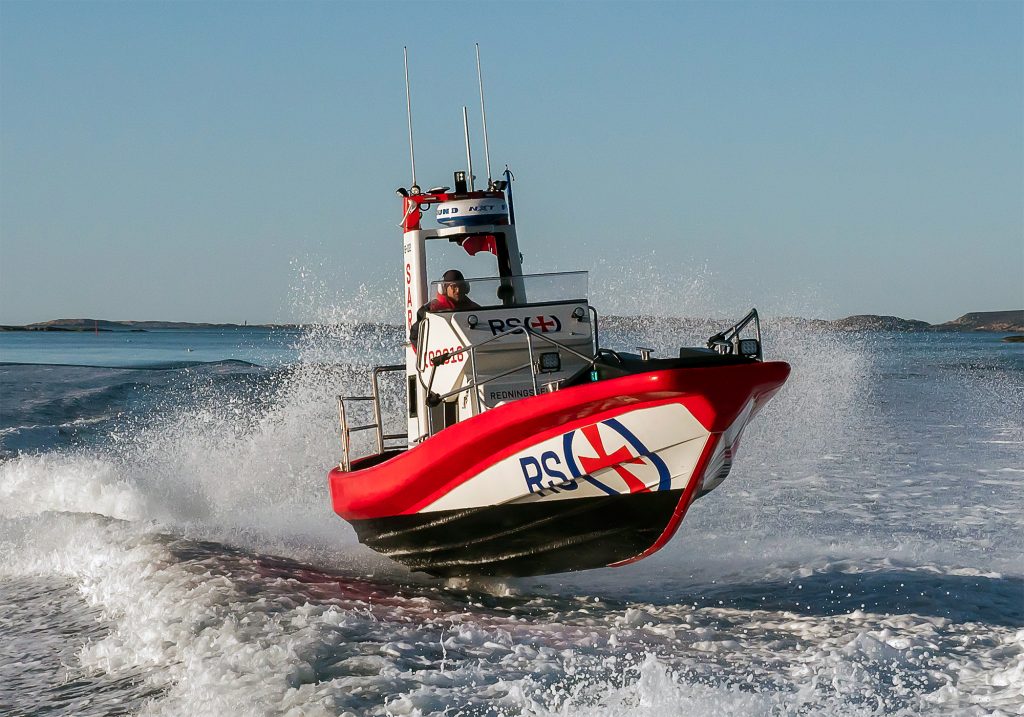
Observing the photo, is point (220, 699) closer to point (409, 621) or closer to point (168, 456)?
point (409, 621)

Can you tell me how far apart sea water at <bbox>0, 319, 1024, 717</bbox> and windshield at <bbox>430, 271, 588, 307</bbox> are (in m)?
1.18

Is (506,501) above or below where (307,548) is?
above

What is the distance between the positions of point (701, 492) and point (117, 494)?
7.13 metres

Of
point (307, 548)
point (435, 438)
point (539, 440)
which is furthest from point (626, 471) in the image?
point (307, 548)

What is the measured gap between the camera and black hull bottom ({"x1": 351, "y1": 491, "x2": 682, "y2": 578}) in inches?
267

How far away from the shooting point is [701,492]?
7059 mm

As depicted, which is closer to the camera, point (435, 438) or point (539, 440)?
point (539, 440)

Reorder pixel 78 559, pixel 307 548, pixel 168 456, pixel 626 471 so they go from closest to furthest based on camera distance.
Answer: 1. pixel 626 471
2. pixel 78 559
3. pixel 307 548
4. pixel 168 456

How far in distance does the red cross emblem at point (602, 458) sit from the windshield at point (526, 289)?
1782 millimetres

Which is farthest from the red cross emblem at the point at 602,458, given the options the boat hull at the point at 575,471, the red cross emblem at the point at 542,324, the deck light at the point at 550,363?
the red cross emblem at the point at 542,324

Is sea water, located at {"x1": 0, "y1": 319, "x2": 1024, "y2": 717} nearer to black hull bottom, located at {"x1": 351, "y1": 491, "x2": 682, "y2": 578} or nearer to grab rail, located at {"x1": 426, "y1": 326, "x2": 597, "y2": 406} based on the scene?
black hull bottom, located at {"x1": 351, "y1": 491, "x2": 682, "y2": 578}

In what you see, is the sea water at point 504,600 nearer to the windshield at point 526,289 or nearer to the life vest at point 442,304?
the windshield at point 526,289

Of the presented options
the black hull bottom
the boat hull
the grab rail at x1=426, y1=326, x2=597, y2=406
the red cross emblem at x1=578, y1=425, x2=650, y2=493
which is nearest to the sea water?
the black hull bottom

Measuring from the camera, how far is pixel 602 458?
654 cm
